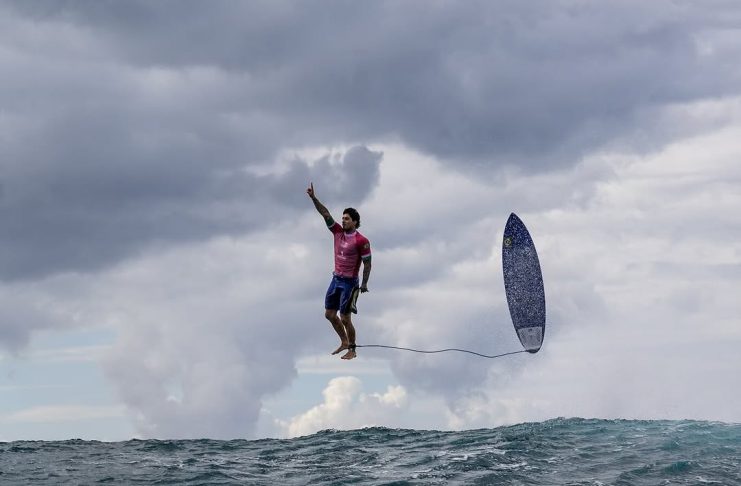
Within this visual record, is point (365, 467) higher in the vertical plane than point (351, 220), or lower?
lower

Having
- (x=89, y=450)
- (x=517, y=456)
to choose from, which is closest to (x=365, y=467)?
(x=517, y=456)

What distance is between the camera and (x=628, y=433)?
22.5 metres

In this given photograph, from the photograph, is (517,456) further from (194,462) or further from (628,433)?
(194,462)

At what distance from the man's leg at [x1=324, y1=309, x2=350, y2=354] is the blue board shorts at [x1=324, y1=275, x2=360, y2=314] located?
0.15m

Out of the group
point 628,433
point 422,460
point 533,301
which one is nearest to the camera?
point 422,460

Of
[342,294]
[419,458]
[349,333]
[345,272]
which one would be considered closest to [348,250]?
[345,272]

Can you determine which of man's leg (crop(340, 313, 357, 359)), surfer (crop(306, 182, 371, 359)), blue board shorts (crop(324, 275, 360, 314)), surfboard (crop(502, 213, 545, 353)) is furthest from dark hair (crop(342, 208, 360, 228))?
surfboard (crop(502, 213, 545, 353))

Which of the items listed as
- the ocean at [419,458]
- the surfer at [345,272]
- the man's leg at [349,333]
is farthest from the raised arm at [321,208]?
the ocean at [419,458]

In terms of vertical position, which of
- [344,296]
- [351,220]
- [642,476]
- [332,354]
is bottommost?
[642,476]

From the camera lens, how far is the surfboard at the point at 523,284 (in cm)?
2645

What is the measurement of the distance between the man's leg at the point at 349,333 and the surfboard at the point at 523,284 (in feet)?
22.5

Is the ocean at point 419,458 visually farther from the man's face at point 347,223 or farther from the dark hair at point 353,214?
the dark hair at point 353,214

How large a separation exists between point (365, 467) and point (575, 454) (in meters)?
5.22

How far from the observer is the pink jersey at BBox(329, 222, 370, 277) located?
836 inches
